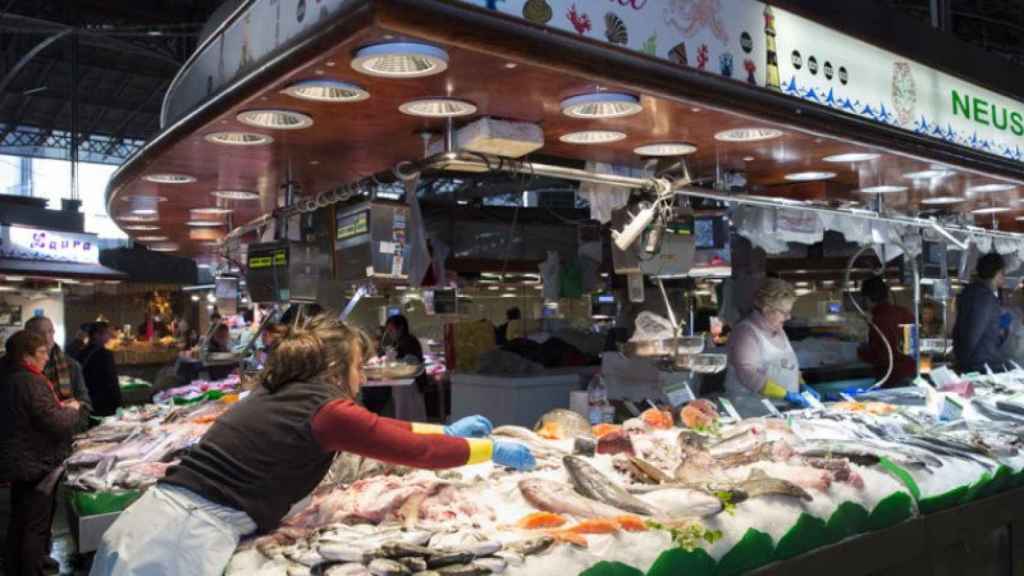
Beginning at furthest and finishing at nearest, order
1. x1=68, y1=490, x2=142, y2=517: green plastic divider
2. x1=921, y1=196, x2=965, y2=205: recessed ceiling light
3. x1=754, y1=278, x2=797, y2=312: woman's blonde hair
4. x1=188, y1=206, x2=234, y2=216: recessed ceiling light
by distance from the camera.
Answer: x1=188, y1=206, x2=234, y2=216: recessed ceiling light < x1=921, y1=196, x2=965, y2=205: recessed ceiling light < x1=754, y1=278, x2=797, y2=312: woman's blonde hair < x1=68, y1=490, x2=142, y2=517: green plastic divider

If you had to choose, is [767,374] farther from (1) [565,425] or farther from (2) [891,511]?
(2) [891,511]

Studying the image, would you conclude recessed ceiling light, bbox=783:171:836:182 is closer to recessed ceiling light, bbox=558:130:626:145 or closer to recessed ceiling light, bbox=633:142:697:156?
recessed ceiling light, bbox=633:142:697:156

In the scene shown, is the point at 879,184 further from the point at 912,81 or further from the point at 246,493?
the point at 246,493

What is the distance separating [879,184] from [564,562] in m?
4.42

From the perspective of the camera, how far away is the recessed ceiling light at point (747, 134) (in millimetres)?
4305

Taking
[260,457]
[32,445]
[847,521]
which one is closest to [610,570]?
[260,457]

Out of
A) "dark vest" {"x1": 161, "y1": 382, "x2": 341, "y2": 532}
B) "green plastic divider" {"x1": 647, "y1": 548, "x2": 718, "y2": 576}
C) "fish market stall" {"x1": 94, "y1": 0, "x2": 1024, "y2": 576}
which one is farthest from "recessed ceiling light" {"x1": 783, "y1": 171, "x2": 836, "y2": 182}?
"dark vest" {"x1": 161, "y1": 382, "x2": 341, "y2": 532}

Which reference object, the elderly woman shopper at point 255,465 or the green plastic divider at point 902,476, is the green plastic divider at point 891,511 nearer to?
the green plastic divider at point 902,476

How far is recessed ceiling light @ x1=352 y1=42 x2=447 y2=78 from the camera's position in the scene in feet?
9.30

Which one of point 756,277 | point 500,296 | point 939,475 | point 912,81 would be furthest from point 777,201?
point 500,296

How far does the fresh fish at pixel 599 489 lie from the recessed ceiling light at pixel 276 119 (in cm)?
183

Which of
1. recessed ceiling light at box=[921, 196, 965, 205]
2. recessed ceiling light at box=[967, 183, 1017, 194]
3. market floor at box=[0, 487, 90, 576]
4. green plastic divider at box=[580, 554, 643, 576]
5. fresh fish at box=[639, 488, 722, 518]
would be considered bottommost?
market floor at box=[0, 487, 90, 576]

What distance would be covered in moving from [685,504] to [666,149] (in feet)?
7.22

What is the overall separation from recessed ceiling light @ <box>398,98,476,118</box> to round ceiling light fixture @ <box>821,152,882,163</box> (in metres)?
2.37
